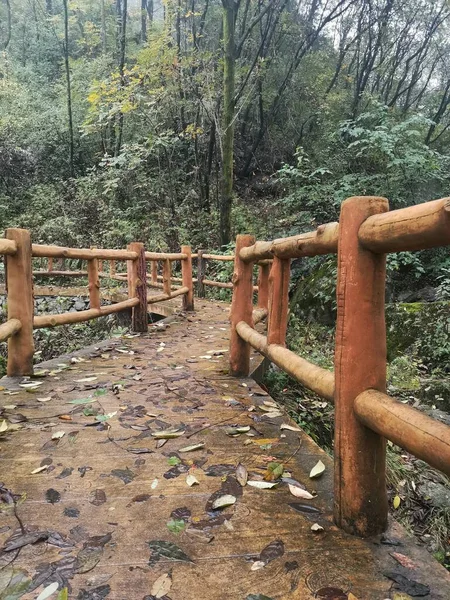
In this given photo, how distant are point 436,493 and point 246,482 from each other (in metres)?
1.85

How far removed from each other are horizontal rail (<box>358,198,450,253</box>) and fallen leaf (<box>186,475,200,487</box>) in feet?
3.68

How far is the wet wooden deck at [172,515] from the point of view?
116 centimetres

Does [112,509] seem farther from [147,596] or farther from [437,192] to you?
[437,192]

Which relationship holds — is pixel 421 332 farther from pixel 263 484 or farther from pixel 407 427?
pixel 407 427

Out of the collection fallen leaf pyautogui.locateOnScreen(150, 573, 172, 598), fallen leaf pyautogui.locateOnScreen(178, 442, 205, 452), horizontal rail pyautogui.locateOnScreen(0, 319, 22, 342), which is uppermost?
horizontal rail pyautogui.locateOnScreen(0, 319, 22, 342)

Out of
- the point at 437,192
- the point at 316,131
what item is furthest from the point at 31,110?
the point at 437,192

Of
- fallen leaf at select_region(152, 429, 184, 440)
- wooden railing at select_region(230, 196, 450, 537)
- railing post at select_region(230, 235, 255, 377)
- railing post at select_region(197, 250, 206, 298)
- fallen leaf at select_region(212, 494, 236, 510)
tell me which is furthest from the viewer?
railing post at select_region(197, 250, 206, 298)

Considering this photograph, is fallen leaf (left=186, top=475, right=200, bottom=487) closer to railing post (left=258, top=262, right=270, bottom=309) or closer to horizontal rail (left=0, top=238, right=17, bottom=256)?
horizontal rail (left=0, top=238, right=17, bottom=256)

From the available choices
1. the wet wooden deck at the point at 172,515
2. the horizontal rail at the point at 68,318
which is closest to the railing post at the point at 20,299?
the horizontal rail at the point at 68,318

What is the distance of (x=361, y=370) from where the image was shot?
137 centimetres

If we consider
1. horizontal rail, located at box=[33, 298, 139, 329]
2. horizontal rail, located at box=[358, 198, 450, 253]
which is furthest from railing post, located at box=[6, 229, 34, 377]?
horizontal rail, located at box=[358, 198, 450, 253]

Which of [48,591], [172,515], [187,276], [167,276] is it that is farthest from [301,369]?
[187,276]

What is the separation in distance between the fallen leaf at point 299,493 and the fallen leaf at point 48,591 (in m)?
0.86

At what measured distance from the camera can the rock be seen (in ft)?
9.05
